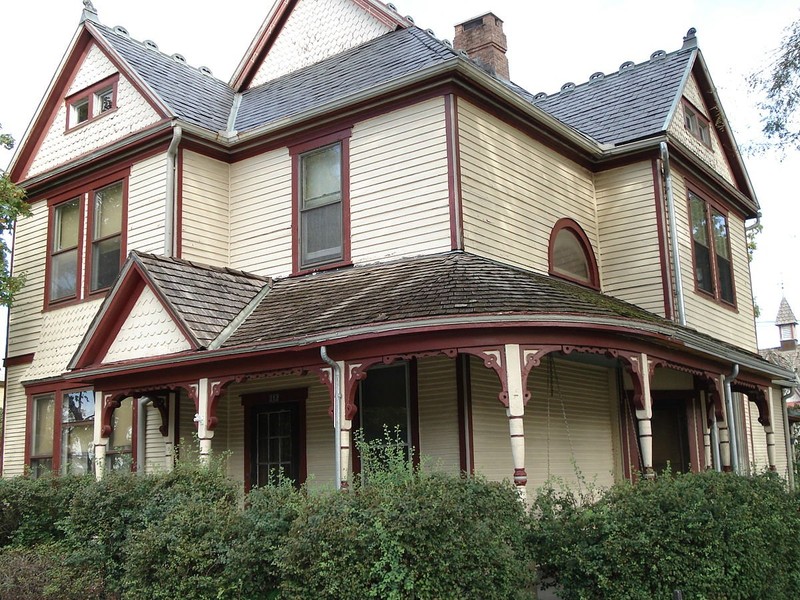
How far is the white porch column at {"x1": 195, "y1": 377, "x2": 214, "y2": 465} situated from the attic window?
1091 centimetres

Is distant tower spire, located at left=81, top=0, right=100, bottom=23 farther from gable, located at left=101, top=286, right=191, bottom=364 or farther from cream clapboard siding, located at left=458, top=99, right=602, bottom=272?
cream clapboard siding, located at left=458, top=99, right=602, bottom=272

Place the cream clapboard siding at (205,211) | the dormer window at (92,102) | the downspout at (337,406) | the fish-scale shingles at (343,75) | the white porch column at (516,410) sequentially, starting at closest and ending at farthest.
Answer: the white porch column at (516,410) → the downspout at (337,406) → the fish-scale shingles at (343,75) → the cream clapboard siding at (205,211) → the dormer window at (92,102)

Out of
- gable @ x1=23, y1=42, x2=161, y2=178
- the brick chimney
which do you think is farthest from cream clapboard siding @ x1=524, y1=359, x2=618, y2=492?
the brick chimney

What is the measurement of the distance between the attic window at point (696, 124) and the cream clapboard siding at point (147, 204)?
10.1 meters

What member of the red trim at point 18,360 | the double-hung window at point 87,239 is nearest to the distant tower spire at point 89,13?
the double-hung window at point 87,239

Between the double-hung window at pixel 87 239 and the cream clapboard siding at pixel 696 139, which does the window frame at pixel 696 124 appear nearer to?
the cream clapboard siding at pixel 696 139

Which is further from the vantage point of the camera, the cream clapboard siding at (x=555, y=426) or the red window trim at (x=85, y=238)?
the red window trim at (x=85, y=238)

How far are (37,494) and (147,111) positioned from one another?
23.8ft

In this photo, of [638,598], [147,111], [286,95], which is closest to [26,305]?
[147,111]

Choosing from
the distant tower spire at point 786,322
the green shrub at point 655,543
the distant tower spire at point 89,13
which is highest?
the distant tower spire at point 786,322

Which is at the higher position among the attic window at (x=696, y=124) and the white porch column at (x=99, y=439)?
the attic window at (x=696, y=124)

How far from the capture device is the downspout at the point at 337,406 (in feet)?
34.6

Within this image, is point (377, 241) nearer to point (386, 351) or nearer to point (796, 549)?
point (386, 351)

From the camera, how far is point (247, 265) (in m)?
14.8
